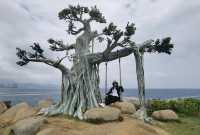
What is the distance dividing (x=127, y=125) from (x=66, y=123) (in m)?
3.94

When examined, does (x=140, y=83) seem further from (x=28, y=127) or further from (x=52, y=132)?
(x=28, y=127)

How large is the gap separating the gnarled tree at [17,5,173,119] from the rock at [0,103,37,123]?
128 cm

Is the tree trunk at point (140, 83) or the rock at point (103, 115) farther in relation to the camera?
the tree trunk at point (140, 83)

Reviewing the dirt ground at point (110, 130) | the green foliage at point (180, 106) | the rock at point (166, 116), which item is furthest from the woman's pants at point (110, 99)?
the dirt ground at point (110, 130)

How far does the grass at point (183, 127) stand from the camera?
16.9 m

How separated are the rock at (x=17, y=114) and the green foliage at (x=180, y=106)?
8.31 m

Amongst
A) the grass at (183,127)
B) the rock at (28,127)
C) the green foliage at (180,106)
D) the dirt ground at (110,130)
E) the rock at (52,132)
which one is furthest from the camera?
the green foliage at (180,106)

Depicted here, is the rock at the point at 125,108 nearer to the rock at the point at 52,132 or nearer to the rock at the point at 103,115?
the rock at the point at 103,115

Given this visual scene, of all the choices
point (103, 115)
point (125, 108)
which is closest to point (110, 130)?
point (103, 115)

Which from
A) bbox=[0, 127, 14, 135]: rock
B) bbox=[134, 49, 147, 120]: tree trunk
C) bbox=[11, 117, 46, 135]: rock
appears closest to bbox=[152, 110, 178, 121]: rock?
bbox=[134, 49, 147, 120]: tree trunk

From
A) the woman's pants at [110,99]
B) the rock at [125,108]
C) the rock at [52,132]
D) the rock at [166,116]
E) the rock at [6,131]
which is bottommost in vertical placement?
the rock at [6,131]

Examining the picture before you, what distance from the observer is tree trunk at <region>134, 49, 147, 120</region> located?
19.0m

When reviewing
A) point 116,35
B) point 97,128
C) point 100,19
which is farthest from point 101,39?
point 97,128

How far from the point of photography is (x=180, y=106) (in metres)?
23.8
